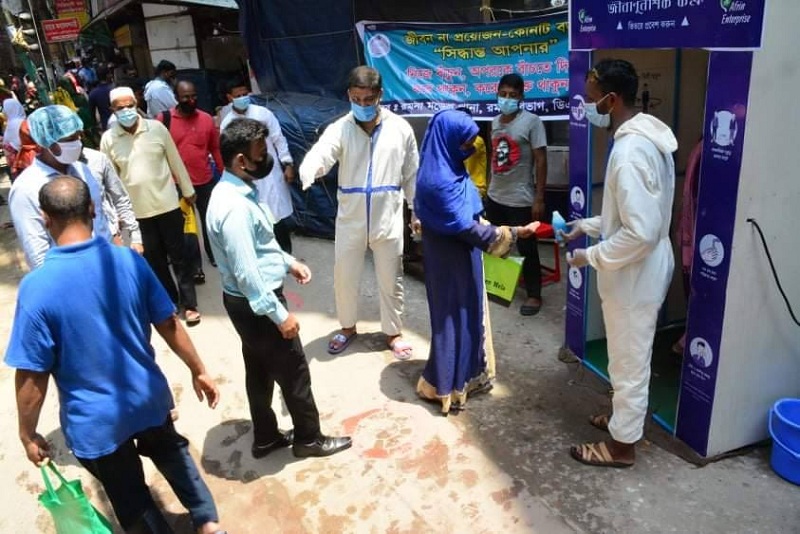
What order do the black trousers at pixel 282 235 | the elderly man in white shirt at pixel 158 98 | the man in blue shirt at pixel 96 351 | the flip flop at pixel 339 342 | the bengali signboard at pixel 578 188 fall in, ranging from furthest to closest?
the elderly man in white shirt at pixel 158 98 < the black trousers at pixel 282 235 < the flip flop at pixel 339 342 < the bengali signboard at pixel 578 188 < the man in blue shirt at pixel 96 351

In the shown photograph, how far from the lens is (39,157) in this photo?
3018 mm

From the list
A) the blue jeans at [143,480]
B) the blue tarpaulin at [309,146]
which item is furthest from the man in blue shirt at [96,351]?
the blue tarpaulin at [309,146]

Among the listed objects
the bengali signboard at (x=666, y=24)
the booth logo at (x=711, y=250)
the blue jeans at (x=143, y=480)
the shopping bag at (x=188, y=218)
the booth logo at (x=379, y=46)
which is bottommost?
the blue jeans at (x=143, y=480)

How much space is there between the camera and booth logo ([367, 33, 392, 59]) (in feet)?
19.9

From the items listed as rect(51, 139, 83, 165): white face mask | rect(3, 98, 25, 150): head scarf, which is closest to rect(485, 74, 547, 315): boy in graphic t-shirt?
rect(51, 139, 83, 165): white face mask

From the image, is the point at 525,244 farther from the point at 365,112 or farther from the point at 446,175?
the point at 446,175

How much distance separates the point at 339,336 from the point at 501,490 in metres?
1.83

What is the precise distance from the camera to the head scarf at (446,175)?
2980mm

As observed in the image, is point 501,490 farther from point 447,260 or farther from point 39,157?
point 39,157

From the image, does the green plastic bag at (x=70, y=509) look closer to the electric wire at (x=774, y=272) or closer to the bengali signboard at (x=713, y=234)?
the bengali signboard at (x=713, y=234)

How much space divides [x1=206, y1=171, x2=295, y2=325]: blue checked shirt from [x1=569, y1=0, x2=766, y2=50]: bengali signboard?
1.89 meters

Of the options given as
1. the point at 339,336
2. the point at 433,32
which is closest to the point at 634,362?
the point at 339,336

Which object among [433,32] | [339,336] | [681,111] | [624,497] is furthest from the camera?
[433,32]

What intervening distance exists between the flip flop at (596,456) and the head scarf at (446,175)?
1.25 m
